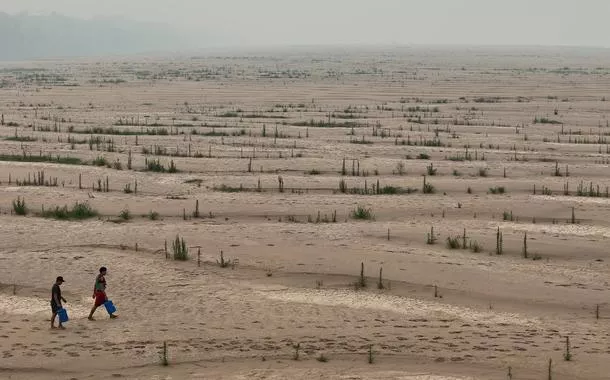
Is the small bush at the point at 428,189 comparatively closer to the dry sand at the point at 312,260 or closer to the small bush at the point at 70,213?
the dry sand at the point at 312,260

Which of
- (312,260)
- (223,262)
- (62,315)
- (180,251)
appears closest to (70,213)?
(180,251)

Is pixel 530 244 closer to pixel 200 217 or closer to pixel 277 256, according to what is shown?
pixel 277 256

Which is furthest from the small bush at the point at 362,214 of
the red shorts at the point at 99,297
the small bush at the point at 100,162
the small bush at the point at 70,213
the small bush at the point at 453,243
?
the small bush at the point at 100,162

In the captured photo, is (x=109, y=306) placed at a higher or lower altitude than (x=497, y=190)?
lower

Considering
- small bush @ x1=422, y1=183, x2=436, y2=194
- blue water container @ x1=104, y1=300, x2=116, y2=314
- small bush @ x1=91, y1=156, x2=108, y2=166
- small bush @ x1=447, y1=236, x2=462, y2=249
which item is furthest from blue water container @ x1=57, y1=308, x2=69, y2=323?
small bush @ x1=91, y1=156, x2=108, y2=166

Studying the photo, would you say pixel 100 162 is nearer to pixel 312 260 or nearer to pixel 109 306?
pixel 312 260

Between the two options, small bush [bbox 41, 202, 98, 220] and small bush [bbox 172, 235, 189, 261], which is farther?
small bush [bbox 41, 202, 98, 220]

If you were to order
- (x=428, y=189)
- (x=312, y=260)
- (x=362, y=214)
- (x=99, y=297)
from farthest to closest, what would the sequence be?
(x=428, y=189)
(x=362, y=214)
(x=312, y=260)
(x=99, y=297)

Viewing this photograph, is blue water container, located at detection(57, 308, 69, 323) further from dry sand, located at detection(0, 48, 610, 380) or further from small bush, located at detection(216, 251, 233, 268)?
small bush, located at detection(216, 251, 233, 268)

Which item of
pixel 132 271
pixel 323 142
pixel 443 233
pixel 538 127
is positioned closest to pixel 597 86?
pixel 538 127
